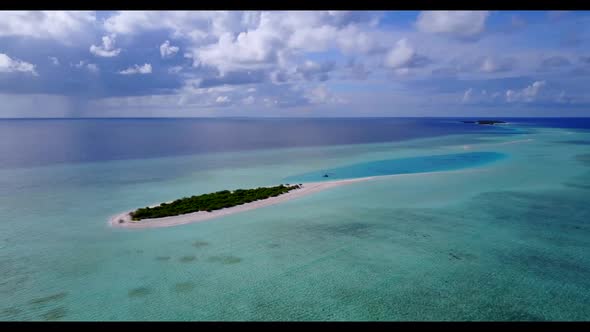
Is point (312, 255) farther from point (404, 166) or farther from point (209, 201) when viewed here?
point (404, 166)

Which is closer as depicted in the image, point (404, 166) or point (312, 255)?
point (312, 255)

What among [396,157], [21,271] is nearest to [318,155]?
[396,157]

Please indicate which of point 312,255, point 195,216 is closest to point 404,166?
point 195,216

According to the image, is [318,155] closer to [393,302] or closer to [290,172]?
[290,172]

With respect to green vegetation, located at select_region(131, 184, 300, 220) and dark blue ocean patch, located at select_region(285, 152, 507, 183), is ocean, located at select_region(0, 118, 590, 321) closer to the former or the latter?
green vegetation, located at select_region(131, 184, 300, 220)

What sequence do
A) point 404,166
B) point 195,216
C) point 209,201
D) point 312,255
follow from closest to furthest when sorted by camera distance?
point 312,255 < point 195,216 < point 209,201 < point 404,166

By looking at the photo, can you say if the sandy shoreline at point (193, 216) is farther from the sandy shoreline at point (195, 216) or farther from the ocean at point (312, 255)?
the ocean at point (312, 255)

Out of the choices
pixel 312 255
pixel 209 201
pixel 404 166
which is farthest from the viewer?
pixel 404 166
